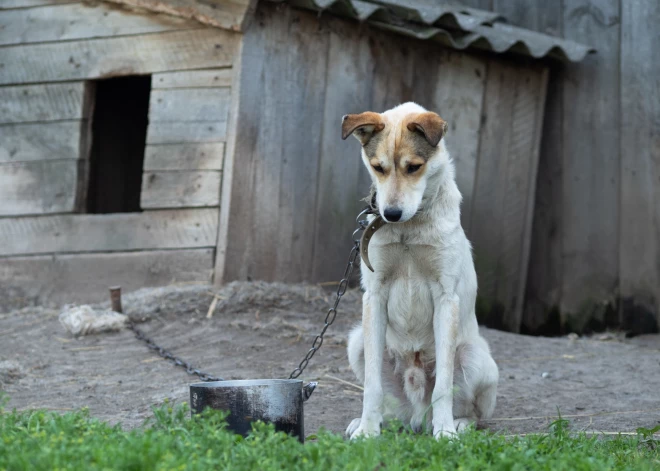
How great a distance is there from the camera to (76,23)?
24.2ft

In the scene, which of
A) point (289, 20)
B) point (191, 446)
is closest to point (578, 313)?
point (289, 20)

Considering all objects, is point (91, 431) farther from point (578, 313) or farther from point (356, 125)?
point (578, 313)

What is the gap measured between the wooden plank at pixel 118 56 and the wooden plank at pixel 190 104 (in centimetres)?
21

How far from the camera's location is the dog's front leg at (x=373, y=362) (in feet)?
12.7

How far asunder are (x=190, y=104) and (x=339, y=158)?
1359 mm

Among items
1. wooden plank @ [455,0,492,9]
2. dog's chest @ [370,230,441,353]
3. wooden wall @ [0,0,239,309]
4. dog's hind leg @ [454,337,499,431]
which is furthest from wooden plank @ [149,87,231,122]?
dog's hind leg @ [454,337,499,431]

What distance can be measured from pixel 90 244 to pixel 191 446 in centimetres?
472

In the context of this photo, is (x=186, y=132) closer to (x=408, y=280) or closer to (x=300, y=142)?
(x=300, y=142)

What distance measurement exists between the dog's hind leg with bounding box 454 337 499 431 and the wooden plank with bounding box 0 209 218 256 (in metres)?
3.05

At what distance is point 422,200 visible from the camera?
4.00m

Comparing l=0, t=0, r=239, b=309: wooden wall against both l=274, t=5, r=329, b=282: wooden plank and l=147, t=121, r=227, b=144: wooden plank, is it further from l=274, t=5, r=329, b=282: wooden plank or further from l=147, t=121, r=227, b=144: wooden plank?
l=274, t=5, r=329, b=282: wooden plank

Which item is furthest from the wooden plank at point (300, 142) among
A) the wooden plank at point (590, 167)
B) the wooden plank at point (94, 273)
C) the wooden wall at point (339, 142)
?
the wooden plank at point (590, 167)

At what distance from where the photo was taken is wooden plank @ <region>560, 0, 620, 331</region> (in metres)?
7.58

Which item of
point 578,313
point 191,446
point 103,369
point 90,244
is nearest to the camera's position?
point 191,446
